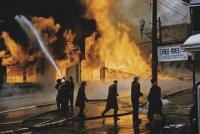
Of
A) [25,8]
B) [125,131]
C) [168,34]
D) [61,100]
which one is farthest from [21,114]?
[168,34]

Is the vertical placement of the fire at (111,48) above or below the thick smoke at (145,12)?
below

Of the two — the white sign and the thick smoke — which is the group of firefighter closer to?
the white sign

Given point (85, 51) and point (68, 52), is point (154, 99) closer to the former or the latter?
point (68, 52)

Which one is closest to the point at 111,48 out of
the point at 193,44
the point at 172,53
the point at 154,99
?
the point at 172,53

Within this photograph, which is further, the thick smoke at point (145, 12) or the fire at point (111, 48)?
the thick smoke at point (145, 12)

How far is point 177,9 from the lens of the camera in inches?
1729

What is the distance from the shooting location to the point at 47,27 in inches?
1277

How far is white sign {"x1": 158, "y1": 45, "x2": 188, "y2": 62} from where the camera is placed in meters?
17.7

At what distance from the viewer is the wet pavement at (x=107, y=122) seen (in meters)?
15.3

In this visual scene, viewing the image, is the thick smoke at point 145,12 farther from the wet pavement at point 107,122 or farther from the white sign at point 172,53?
the white sign at point 172,53

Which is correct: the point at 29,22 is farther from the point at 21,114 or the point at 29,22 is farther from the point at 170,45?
the point at 170,45

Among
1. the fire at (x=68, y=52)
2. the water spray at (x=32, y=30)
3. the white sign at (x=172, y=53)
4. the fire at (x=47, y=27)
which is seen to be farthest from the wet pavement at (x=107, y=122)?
the fire at (x=68, y=52)

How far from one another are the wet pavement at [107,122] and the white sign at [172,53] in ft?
8.23

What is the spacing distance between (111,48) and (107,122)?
2050 cm
